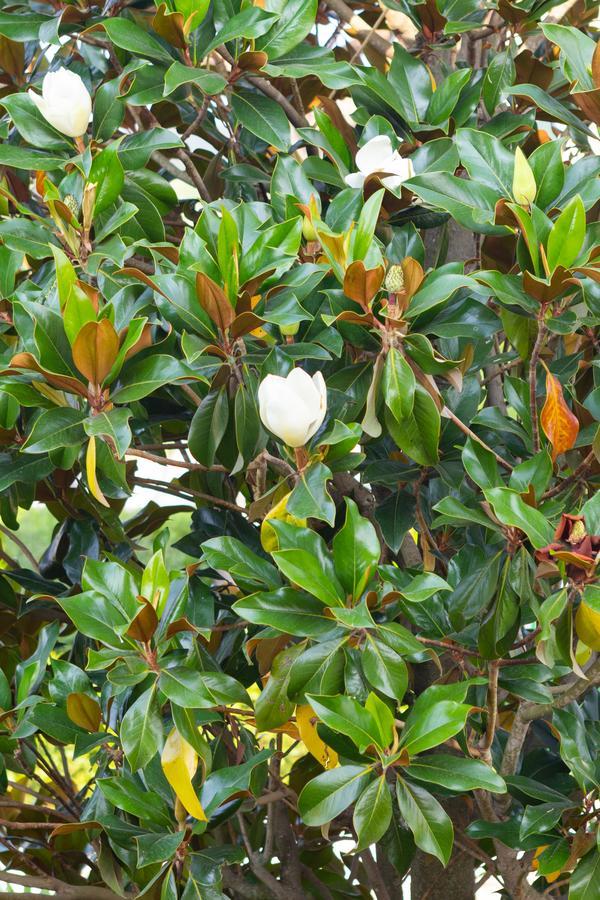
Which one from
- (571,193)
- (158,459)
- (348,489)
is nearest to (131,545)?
(348,489)

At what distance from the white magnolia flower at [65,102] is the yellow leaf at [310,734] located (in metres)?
0.76

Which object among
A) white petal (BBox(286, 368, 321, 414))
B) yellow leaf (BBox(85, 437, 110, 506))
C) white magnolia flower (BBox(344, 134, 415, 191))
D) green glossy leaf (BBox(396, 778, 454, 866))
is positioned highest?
white magnolia flower (BBox(344, 134, 415, 191))

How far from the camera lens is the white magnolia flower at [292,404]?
983 mm

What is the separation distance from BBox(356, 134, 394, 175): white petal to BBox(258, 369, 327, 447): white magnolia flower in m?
0.37

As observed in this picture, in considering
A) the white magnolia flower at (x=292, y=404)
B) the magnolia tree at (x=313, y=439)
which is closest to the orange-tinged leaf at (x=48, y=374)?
the magnolia tree at (x=313, y=439)

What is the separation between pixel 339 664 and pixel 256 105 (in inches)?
30.5

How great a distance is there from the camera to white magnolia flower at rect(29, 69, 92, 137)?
1.23m

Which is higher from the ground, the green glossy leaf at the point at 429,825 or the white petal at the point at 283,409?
the white petal at the point at 283,409

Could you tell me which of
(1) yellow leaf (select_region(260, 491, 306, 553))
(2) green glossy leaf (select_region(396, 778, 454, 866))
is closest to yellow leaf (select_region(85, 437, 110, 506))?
(1) yellow leaf (select_region(260, 491, 306, 553))

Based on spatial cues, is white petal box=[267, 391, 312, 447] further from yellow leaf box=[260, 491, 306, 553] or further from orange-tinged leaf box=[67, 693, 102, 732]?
orange-tinged leaf box=[67, 693, 102, 732]

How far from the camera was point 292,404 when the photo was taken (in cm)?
98

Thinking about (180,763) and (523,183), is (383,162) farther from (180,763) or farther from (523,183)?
(180,763)

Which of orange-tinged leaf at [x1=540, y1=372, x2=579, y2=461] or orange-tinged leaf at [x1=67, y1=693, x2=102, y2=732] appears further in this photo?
orange-tinged leaf at [x1=67, y1=693, x2=102, y2=732]

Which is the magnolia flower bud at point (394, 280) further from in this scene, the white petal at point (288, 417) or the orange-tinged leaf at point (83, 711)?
the orange-tinged leaf at point (83, 711)
